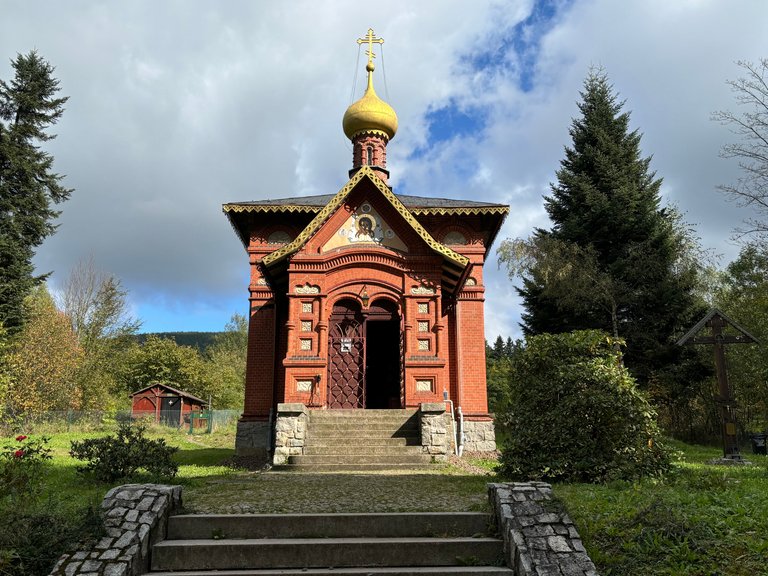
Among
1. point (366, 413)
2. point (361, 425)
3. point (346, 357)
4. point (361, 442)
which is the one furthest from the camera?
point (346, 357)

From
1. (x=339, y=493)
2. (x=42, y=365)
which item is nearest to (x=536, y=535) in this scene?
(x=339, y=493)

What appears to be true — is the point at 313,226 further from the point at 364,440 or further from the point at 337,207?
the point at 364,440

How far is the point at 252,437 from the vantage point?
1767cm

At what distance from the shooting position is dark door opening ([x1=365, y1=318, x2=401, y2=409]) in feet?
64.0

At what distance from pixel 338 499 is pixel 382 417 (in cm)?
597

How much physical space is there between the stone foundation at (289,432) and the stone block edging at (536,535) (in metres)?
6.65

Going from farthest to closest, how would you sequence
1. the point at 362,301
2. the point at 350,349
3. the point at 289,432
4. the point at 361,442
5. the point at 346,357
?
the point at 346,357, the point at 350,349, the point at 362,301, the point at 361,442, the point at 289,432

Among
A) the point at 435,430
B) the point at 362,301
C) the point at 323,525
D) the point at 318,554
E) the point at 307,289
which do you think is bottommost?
the point at 318,554

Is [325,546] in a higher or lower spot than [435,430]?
lower

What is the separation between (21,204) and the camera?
2589 cm

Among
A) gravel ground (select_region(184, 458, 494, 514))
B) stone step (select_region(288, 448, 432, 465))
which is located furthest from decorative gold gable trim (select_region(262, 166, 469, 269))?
gravel ground (select_region(184, 458, 494, 514))

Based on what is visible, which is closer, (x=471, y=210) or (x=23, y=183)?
(x=471, y=210)

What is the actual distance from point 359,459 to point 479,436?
22.9 ft

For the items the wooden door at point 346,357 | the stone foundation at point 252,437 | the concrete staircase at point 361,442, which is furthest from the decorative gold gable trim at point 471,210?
the stone foundation at point 252,437
